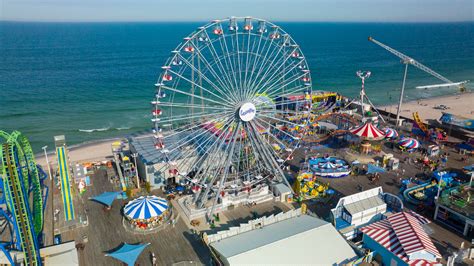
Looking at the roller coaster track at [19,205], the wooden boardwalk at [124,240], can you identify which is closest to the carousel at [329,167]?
the wooden boardwalk at [124,240]

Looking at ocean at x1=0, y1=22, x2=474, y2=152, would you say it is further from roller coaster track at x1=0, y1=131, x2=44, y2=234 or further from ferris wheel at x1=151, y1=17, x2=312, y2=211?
ferris wheel at x1=151, y1=17, x2=312, y2=211

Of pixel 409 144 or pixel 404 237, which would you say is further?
pixel 409 144

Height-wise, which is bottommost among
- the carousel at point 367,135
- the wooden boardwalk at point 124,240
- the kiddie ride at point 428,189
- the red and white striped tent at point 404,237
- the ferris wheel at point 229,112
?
the wooden boardwalk at point 124,240

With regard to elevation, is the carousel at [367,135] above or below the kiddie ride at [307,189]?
above

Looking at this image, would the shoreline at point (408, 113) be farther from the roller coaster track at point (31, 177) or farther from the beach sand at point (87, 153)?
the roller coaster track at point (31, 177)

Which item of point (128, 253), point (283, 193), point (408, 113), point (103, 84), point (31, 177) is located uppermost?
point (103, 84)

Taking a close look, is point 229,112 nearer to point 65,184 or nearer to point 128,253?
point 128,253

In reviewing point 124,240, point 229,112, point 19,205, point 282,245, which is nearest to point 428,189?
point 282,245
